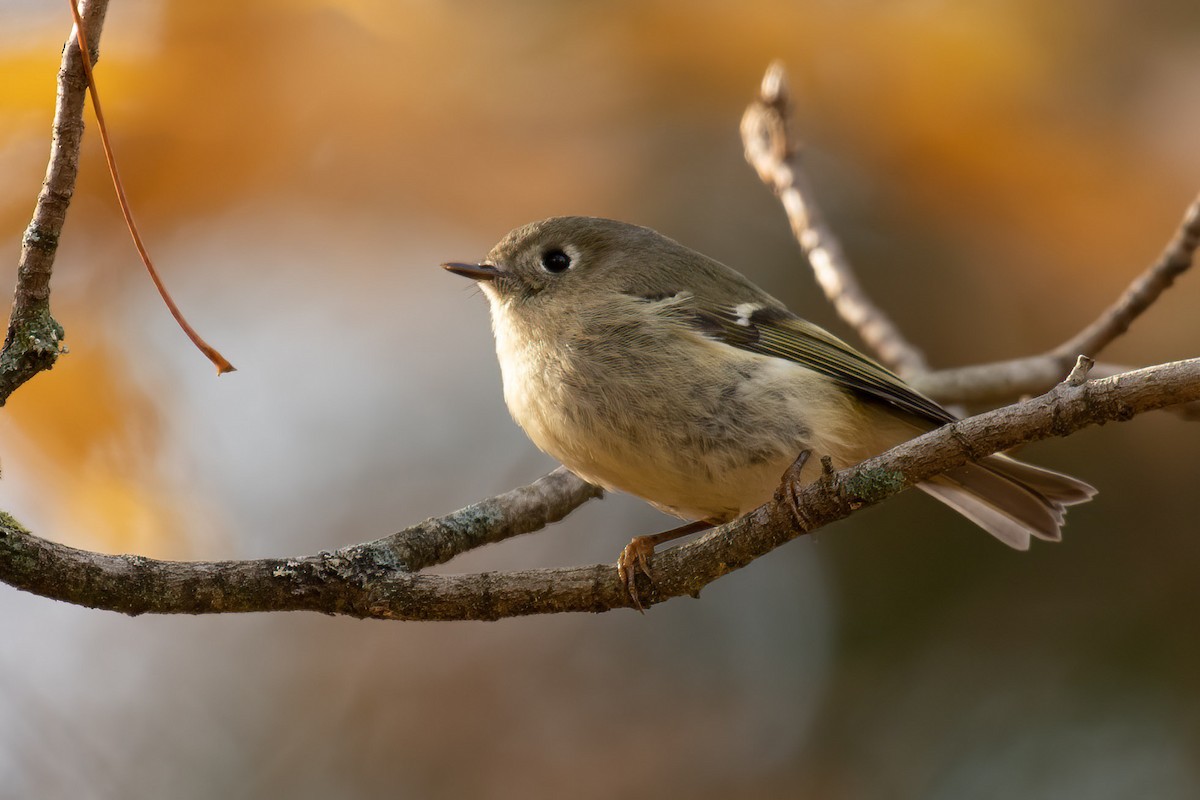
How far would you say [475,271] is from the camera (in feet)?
8.63

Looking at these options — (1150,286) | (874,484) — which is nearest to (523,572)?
(874,484)

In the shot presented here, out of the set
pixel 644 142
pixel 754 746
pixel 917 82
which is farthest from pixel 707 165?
pixel 754 746

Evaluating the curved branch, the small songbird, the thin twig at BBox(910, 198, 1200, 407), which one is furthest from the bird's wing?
the curved branch

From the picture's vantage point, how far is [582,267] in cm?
264

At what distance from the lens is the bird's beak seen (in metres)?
2.61

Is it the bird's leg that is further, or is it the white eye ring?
the white eye ring

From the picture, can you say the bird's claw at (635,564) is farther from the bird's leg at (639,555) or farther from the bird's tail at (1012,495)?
the bird's tail at (1012,495)

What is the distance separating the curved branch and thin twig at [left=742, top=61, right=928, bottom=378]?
1333 mm

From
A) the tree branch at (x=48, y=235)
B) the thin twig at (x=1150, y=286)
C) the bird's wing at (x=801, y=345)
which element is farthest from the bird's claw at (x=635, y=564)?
the thin twig at (x=1150, y=286)

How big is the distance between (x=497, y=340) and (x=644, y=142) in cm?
124

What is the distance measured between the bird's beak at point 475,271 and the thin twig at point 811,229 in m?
0.90

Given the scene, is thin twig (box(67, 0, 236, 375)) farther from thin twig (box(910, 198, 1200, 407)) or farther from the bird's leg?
thin twig (box(910, 198, 1200, 407))

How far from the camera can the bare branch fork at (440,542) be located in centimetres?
144

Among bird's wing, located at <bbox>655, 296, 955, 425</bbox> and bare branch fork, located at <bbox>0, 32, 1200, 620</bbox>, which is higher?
bird's wing, located at <bbox>655, 296, 955, 425</bbox>
